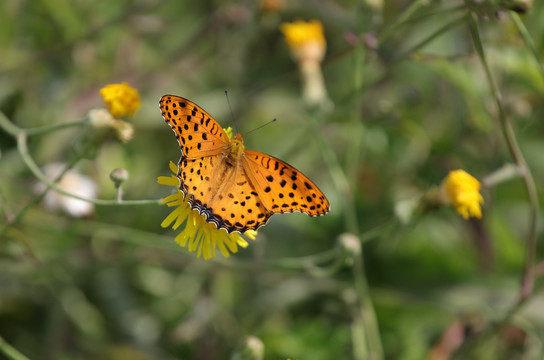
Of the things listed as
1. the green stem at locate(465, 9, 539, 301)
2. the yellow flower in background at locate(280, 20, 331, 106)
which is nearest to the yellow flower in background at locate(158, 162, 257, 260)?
the green stem at locate(465, 9, 539, 301)

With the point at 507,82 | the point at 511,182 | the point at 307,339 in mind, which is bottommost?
the point at 307,339

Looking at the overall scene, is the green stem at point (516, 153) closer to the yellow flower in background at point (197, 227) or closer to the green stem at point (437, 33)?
the green stem at point (437, 33)

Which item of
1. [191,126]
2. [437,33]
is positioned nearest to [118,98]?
[191,126]

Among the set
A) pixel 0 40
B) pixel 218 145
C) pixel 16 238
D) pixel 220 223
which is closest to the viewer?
pixel 220 223

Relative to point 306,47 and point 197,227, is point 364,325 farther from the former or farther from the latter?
point 306,47

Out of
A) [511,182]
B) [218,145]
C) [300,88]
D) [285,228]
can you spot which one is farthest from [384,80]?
[218,145]

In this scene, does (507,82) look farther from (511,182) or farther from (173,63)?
(173,63)

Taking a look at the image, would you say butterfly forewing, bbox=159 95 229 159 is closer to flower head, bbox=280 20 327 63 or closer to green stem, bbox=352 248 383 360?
green stem, bbox=352 248 383 360
